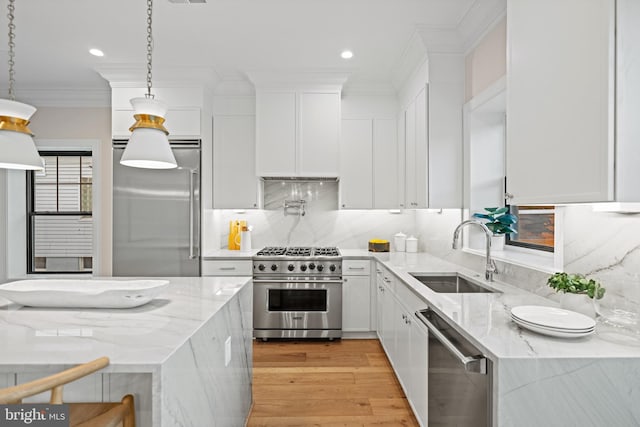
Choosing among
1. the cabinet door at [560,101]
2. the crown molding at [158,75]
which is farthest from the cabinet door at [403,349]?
the crown molding at [158,75]

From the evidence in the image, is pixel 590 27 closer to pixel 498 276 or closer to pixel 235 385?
pixel 498 276

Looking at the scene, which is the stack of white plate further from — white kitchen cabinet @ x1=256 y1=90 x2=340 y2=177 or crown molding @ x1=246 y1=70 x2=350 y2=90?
→ crown molding @ x1=246 y1=70 x2=350 y2=90

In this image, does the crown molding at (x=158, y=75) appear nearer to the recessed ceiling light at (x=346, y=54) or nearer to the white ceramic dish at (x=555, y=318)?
the recessed ceiling light at (x=346, y=54)

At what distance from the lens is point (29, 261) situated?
432 cm

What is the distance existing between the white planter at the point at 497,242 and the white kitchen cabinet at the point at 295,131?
184 cm

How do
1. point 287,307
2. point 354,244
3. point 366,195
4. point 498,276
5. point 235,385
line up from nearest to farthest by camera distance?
point 235,385
point 498,276
point 287,307
point 366,195
point 354,244

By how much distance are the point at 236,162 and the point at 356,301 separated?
78.1 inches

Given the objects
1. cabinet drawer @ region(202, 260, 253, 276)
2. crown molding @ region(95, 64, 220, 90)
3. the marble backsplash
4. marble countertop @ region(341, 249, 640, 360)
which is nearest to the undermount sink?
the marble backsplash

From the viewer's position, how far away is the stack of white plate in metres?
1.25

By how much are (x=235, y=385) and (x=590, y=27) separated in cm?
221

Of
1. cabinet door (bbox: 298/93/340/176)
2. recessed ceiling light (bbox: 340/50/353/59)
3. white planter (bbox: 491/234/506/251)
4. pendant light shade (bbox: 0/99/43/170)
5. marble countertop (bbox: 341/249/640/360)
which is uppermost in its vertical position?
recessed ceiling light (bbox: 340/50/353/59)

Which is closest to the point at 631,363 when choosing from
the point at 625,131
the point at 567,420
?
the point at 567,420

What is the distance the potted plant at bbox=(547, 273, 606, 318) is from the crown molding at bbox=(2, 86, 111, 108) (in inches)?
178

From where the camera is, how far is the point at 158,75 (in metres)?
3.58
